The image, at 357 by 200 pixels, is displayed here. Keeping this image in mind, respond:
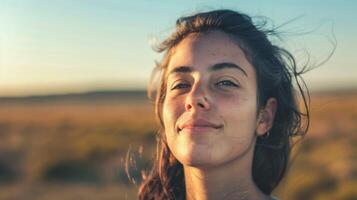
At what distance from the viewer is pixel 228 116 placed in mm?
3504

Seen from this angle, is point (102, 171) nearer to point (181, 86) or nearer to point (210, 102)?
point (181, 86)

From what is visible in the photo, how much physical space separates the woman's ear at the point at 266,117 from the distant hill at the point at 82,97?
12469cm

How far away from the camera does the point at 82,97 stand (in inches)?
5320

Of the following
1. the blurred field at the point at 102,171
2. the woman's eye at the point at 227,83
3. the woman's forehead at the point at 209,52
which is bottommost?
the blurred field at the point at 102,171

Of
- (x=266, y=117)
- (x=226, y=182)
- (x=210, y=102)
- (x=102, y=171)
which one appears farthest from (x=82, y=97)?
(x=210, y=102)

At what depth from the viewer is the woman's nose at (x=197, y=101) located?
11.4 feet

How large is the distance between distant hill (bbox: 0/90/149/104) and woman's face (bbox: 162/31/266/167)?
124877mm

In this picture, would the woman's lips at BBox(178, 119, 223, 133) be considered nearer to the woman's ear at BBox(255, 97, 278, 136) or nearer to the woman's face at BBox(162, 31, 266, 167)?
the woman's face at BBox(162, 31, 266, 167)

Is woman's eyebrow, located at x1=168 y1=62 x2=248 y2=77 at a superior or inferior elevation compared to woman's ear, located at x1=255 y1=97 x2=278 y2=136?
superior

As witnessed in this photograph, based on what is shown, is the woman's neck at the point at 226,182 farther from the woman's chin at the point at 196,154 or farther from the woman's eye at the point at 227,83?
the woman's eye at the point at 227,83

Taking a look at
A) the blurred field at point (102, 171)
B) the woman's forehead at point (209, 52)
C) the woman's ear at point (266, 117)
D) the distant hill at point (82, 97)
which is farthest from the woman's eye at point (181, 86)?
the distant hill at point (82, 97)

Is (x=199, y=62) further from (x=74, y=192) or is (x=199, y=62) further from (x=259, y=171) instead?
(x=74, y=192)

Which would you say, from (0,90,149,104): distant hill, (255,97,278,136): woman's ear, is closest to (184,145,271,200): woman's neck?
(255,97,278,136): woman's ear

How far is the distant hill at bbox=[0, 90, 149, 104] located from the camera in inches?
5157
